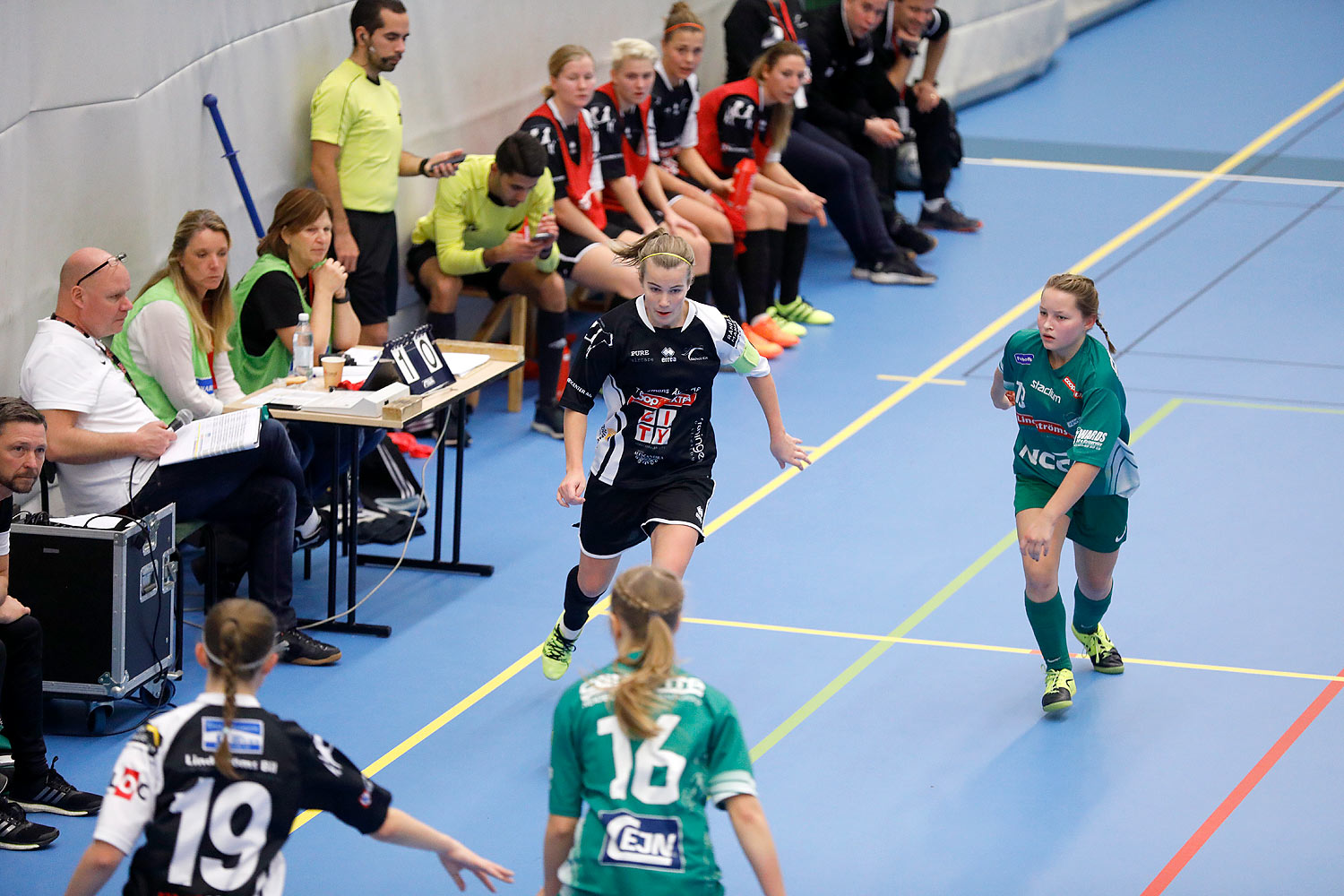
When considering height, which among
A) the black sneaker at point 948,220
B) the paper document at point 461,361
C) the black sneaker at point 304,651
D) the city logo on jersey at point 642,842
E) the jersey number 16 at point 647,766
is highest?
the jersey number 16 at point 647,766

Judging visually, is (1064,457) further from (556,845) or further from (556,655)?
(556,845)

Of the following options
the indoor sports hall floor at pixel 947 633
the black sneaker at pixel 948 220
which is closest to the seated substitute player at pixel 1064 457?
the indoor sports hall floor at pixel 947 633

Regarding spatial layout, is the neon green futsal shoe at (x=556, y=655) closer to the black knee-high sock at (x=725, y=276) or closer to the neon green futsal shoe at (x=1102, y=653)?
the neon green futsal shoe at (x=1102, y=653)

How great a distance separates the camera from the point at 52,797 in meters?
5.01

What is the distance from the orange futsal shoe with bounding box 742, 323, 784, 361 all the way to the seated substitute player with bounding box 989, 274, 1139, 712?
4.29 meters

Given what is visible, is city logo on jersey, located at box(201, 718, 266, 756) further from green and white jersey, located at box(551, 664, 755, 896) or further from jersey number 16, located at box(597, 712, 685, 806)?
jersey number 16, located at box(597, 712, 685, 806)

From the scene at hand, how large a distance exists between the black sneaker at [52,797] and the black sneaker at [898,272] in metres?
7.81

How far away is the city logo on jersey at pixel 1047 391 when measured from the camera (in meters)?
5.46

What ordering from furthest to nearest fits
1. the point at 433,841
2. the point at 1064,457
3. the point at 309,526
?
the point at 309,526 → the point at 1064,457 → the point at 433,841

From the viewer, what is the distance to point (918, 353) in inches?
396

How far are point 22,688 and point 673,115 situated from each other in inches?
261

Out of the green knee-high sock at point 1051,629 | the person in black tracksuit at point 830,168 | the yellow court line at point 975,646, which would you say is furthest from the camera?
the person in black tracksuit at point 830,168

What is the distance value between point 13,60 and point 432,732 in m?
3.11

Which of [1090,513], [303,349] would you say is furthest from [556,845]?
[303,349]
